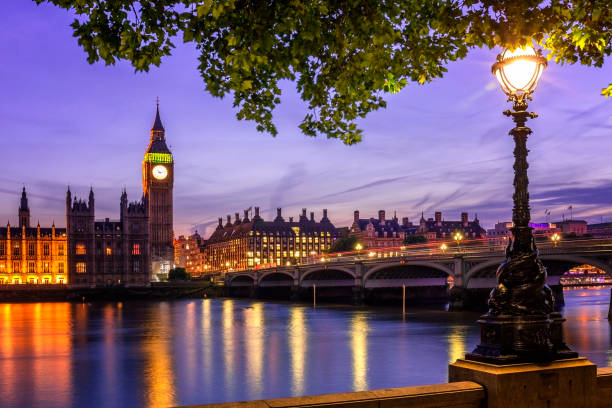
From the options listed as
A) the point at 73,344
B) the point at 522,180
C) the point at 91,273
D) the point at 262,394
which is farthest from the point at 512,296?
the point at 91,273

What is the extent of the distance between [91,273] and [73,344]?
312 ft

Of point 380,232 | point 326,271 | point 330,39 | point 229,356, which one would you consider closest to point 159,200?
point 380,232

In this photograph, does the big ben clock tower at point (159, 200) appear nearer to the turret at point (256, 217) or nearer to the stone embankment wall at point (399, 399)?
the turret at point (256, 217)

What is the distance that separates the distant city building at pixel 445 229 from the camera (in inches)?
5901

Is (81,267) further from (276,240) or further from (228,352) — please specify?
(228,352)

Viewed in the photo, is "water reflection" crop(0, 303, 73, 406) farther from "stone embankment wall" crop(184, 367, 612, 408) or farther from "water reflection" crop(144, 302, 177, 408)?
"stone embankment wall" crop(184, 367, 612, 408)

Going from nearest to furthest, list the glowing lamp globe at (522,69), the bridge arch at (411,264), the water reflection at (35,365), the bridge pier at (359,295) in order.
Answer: the glowing lamp globe at (522,69) → the water reflection at (35,365) → the bridge arch at (411,264) → the bridge pier at (359,295)

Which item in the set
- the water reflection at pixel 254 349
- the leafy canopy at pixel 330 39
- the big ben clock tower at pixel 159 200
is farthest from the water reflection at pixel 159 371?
the big ben clock tower at pixel 159 200

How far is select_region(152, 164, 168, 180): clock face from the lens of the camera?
6511 inches

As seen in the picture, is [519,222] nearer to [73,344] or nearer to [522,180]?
[522,180]

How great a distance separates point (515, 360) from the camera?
6.42 m

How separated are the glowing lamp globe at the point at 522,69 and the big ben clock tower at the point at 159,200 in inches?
6007

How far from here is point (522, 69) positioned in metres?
6.91

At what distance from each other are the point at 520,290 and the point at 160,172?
164m
